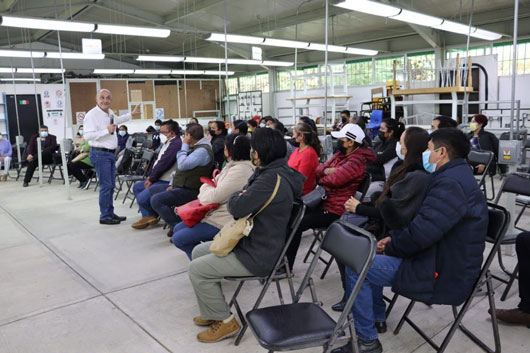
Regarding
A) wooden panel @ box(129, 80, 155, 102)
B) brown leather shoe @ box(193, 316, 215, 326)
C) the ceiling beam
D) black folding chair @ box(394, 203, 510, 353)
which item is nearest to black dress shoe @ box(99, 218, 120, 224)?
brown leather shoe @ box(193, 316, 215, 326)

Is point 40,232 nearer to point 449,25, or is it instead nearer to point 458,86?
point 458,86

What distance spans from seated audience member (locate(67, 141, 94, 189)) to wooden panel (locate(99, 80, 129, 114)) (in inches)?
413

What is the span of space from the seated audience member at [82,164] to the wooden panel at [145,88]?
11.4 meters

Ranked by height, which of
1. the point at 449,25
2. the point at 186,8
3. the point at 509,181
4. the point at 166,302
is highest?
the point at 186,8

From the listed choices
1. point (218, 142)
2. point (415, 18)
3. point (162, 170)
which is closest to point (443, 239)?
point (162, 170)

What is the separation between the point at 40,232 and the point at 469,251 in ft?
15.0

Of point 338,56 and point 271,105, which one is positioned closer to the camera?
point 338,56

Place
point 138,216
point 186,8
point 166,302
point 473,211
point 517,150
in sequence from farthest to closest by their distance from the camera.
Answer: point 186,8, point 138,216, point 517,150, point 166,302, point 473,211

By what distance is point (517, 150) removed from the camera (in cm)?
414

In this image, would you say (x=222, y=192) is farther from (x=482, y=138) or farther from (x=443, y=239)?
(x=482, y=138)

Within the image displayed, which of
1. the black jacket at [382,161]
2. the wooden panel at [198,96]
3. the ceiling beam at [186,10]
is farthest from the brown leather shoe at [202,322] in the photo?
the wooden panel at [198,96]

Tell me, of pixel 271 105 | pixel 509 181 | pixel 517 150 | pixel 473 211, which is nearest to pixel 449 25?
pixel 517 150

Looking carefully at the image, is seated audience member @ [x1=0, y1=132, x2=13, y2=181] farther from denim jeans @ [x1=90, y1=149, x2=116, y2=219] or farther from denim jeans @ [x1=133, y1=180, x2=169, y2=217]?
denim jeans @ [x1=133, y1=180, x2=169, y2=217]

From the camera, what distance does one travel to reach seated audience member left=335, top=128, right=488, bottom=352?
6.15 feet
